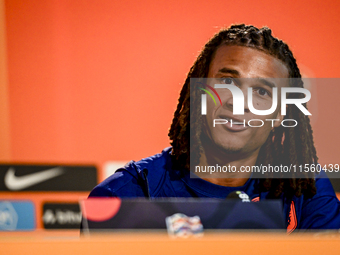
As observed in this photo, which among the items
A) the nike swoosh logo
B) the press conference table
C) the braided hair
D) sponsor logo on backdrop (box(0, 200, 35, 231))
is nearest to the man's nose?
the braided hair

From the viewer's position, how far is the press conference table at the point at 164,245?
2.14 feet

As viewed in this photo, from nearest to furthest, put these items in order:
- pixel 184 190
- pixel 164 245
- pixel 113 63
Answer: pixel 164 245 → pixel 184 190 → pixel 113 63

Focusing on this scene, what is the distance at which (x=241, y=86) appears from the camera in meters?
1.12

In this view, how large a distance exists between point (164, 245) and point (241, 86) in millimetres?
662

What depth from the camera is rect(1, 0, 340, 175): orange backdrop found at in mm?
1246

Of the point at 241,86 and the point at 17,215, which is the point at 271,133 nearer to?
the point at 241,86

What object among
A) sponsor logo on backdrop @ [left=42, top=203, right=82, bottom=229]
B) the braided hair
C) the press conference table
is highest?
the braided hair

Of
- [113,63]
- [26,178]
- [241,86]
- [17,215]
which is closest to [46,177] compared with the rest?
[26,178]

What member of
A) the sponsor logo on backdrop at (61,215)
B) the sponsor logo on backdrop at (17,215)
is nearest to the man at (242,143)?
the sponsor logo on backdrop at (61,215)

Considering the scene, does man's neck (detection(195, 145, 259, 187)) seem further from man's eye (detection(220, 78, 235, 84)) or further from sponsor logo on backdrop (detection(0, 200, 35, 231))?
sponsor logo on backdrop (detection(0, 200, 35, 231))

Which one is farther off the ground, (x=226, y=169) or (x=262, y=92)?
(x=262, y=92)

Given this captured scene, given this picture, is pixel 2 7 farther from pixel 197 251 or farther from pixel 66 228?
pixel 197 251

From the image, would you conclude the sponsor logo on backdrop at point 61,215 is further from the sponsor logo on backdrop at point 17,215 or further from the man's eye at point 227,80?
the man's eye at point 227,80

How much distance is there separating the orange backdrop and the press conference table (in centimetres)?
62
